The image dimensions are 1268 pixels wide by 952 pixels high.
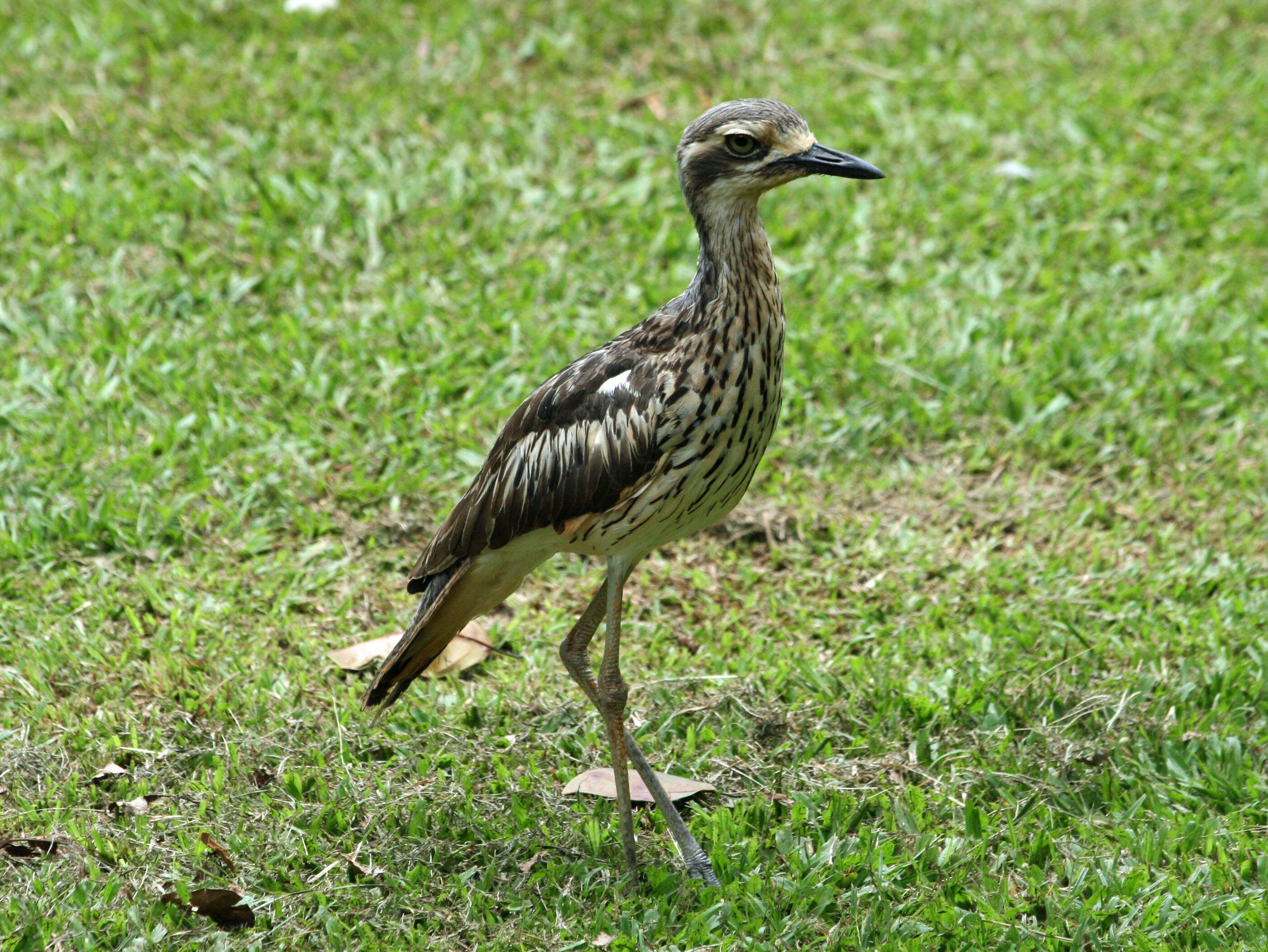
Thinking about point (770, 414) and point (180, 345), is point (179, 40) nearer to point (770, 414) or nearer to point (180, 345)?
point (180, 345)

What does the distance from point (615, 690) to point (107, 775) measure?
1.67 metres

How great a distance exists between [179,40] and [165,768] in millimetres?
5608

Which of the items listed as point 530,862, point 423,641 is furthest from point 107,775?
point 530,862

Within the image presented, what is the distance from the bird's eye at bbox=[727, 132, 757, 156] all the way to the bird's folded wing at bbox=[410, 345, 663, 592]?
0.67 meters

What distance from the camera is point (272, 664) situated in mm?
5000

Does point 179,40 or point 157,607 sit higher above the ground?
point 179,40

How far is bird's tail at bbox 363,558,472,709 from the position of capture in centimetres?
434

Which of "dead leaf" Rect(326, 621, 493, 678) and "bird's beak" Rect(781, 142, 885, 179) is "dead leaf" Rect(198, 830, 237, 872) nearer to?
"dead leaf" Rect(326, 621, 493, 678)

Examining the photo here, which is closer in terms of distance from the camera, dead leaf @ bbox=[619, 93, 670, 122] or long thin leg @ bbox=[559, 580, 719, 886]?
long thin leg @ bbox=[559, 580, 719, 886]

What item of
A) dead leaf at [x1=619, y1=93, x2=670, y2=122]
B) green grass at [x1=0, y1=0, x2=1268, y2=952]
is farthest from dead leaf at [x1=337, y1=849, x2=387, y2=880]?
dead leaf at [x1=619, y1=93, x2=670, y2=122]

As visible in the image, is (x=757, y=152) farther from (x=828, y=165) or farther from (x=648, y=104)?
(x=648, y=104)

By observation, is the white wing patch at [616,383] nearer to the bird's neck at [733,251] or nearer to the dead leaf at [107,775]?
the bird's neck at [733,251]

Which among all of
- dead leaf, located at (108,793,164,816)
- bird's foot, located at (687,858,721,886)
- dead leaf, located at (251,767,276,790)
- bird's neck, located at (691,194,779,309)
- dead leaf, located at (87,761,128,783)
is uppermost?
bird's neck, located at (691,194,779,309)

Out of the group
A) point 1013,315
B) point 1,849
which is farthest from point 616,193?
point 1,849
